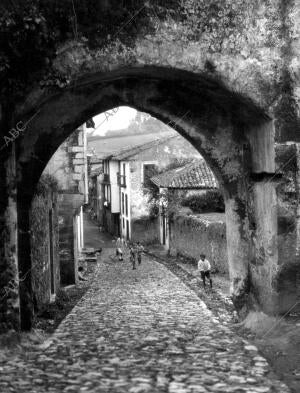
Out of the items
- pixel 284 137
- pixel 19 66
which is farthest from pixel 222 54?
pixel 19 66

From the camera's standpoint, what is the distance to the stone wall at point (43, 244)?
1105 cm

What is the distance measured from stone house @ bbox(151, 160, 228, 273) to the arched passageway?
32.4 ft

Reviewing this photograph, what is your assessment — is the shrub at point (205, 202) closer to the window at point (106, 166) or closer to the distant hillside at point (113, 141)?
the window at point (106, 166)

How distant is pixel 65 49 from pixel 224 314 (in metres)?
5.71

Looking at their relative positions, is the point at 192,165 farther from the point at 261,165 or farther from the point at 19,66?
the point at 19,66

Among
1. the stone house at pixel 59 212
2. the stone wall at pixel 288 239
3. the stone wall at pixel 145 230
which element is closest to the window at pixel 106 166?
the stone wall at pixel 145 230

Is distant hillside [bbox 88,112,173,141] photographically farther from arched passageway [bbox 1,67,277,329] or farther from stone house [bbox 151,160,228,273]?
arched passageway [bbox 1,67,277,329]

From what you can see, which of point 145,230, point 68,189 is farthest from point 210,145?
point 145,230

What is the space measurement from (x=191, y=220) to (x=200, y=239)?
1659 mm

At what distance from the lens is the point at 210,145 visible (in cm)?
908

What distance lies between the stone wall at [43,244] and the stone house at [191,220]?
6033 millimetres

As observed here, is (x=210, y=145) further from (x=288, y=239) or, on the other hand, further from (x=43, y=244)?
A: (x=43, y=244)

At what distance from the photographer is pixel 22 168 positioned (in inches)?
340

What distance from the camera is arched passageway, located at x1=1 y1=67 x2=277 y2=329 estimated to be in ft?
26.9
